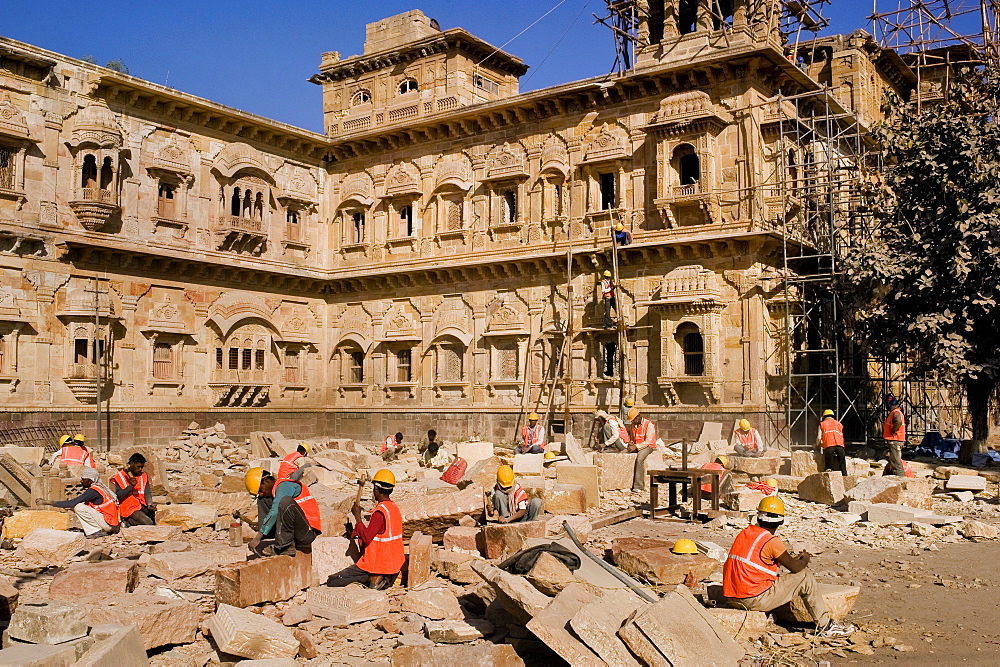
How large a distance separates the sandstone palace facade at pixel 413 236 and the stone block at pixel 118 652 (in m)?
16.2

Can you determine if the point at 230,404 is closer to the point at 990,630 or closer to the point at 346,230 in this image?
the point at 346,230

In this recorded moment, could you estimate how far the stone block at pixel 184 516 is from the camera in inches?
524

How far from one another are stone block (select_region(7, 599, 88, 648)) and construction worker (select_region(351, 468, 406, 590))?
2868 mm

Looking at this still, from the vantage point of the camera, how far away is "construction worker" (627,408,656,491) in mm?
16547

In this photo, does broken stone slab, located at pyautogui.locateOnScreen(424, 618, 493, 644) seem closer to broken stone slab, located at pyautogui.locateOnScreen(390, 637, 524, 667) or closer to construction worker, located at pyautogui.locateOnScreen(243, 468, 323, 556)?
broken stone slab, located at pyautogui.locateOnScreen(390, 637, 524, 667)

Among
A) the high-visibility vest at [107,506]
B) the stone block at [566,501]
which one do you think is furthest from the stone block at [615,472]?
the high-visibility vest at [107,506]

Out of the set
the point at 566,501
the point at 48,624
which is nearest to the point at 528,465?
the point at 566,501

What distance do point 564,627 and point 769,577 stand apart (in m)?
2.17

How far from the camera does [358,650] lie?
25.9ft

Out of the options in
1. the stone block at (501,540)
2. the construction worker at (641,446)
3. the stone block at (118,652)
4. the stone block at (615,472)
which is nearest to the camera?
the stone block at (118,652)

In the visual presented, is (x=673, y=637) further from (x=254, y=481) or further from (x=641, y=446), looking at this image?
(x=641, y=446)

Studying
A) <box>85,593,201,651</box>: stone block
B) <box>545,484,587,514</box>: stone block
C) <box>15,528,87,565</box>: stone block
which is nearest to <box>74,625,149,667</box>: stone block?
<box>85,593,201,651</box>: stone block

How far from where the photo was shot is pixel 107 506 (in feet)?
40.9

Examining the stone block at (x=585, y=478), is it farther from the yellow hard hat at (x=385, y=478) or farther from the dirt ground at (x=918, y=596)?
the yellow hard hat at (x=385, y=478)
